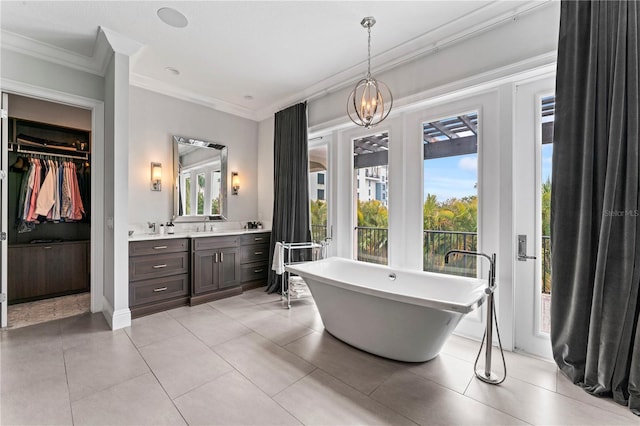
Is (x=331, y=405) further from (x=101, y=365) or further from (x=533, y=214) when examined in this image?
(x=533, y=214)

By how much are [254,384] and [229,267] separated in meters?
2.23

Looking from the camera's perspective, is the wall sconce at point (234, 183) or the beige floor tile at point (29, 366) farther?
the wall sconce at point (234, 183)

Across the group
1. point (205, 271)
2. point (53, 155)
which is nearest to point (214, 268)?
point (205, 271)

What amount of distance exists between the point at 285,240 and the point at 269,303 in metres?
0.89

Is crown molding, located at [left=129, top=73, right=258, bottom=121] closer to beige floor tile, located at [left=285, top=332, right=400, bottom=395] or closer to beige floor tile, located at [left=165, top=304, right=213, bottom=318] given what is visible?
beige floor tile, located at [left=165, top=304, right=213, bottom=318]

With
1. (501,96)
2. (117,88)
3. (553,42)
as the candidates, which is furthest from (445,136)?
(117,88)

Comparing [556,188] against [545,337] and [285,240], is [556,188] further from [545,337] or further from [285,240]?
[285,240]

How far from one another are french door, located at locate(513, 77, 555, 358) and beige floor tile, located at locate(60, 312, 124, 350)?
3758 millimetres

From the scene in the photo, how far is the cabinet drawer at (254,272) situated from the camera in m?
4.27

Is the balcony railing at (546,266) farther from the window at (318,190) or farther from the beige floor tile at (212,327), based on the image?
the beige floor tile at (212,327)

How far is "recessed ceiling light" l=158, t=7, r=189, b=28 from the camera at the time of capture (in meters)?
2.50

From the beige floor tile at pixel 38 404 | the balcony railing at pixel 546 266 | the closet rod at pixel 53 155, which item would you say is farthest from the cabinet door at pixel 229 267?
the balcony railing at pixel 546 266

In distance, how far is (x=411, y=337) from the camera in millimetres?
2219

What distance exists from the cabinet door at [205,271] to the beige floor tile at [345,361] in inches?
66.8
